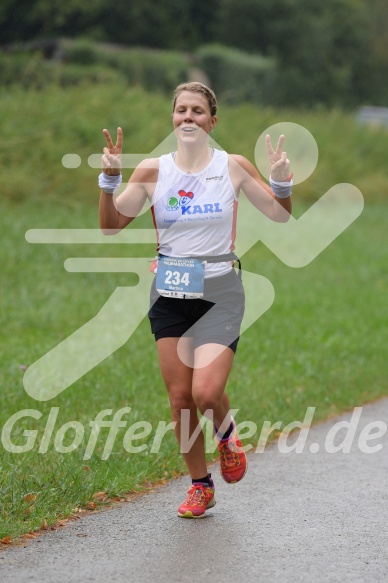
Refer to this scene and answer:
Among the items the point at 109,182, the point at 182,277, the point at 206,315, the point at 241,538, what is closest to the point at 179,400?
the point at 206,315

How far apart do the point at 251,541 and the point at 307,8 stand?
62408 mm

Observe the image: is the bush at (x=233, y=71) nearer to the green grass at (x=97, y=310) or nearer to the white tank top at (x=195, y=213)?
the green grass at (x=97, y=310)

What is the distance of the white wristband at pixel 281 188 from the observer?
5.94 metres

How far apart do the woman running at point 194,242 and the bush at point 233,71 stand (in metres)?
42.8

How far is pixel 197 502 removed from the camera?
6094 millimetres

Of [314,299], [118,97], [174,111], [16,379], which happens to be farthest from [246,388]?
[118,97]

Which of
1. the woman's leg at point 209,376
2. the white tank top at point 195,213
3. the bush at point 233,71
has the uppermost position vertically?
the bush at point 233,71

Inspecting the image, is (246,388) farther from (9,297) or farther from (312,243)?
(312,243)

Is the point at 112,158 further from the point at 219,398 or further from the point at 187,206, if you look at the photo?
the point at 219,398

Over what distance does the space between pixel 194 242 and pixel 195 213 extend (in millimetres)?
146

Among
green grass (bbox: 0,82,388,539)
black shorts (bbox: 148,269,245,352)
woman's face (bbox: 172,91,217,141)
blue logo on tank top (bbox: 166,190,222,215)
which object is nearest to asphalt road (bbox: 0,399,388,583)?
green grass (bbox: 0,82,388,539)

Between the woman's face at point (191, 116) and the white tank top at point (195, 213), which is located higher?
the woman's face at point (191, 116)

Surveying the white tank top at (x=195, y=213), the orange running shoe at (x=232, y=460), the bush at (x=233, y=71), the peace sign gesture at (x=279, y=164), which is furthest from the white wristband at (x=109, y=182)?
the bush at (x=233, y=71)

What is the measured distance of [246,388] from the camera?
32.3 feet
